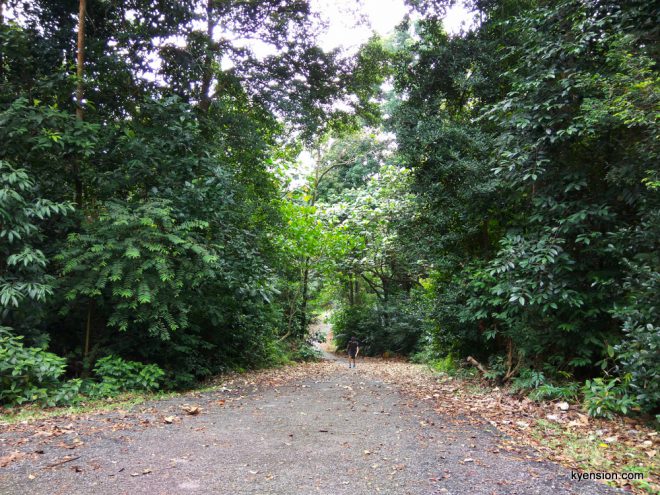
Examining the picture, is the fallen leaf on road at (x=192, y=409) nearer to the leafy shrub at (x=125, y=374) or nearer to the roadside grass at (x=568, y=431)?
the leafy shrub at (x=125, y=374)

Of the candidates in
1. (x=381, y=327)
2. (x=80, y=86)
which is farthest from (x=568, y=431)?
(x=381, y=327)

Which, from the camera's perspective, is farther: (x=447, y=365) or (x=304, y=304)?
(x=304, y=304)

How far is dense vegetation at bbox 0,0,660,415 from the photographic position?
17.7ft

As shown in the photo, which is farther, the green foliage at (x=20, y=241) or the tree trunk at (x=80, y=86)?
the tree trunk at (x=80, y=86)

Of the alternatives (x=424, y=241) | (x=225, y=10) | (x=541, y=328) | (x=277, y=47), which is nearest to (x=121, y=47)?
(x=225, y=10)

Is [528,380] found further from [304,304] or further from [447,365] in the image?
[304,304]

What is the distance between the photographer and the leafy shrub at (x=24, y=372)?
5.44 meters

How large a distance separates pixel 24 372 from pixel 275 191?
21.9ft

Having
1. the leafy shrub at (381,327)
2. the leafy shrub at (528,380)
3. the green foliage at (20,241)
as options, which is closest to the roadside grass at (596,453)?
the leafy shrub at (528,380)

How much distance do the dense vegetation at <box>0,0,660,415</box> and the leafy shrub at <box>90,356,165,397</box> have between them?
0.04m

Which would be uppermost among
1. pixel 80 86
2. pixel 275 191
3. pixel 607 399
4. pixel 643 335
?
pixel 80 86

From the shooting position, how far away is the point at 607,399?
5.06 metres

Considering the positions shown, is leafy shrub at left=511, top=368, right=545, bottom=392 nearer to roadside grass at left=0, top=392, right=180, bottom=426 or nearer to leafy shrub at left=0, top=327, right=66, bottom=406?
roadside grass at left=0, top=392, right=180, bottom=426

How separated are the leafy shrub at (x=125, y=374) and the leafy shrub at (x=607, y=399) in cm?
628
